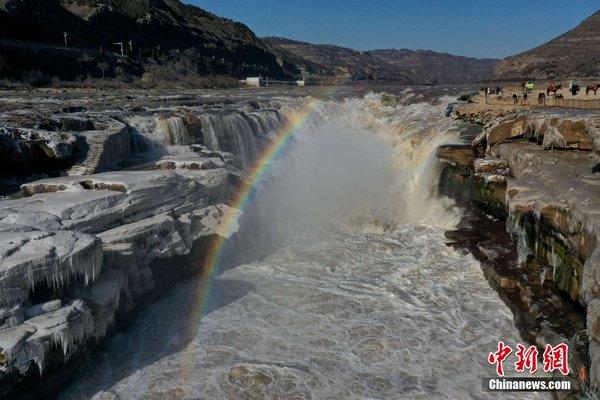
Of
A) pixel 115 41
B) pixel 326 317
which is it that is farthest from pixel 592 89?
pixel 115 41

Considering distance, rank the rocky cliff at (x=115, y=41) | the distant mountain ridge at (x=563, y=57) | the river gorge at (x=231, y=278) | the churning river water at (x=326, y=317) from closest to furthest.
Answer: the river gorge at (x=231, y=278)
the churning river water at (x=326, y=317)
the rocky cliff at (x=115, y=41)
the distant mountain ridge at (x=563, y=57)

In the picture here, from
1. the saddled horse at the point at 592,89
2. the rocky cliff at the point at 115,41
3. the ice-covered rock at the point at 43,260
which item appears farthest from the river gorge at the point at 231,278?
the rocky cliff at the point at 115,41

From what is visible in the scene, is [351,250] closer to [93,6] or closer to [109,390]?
[109,390]

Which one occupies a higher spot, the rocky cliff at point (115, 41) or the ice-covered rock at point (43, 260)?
the rocky cliff at point (115, 41)

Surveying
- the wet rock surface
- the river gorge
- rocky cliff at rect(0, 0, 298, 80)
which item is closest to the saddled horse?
the river gorge

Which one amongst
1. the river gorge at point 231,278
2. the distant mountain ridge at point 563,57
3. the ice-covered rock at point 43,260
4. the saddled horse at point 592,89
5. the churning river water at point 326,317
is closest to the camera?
the ice-covered rock at point 43,260

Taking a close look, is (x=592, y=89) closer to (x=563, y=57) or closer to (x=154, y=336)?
(x=154, y=336)

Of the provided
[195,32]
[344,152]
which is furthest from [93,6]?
[344,152]

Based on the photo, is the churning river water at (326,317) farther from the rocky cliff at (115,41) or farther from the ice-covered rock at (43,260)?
the rocky cliff at (115,41)
